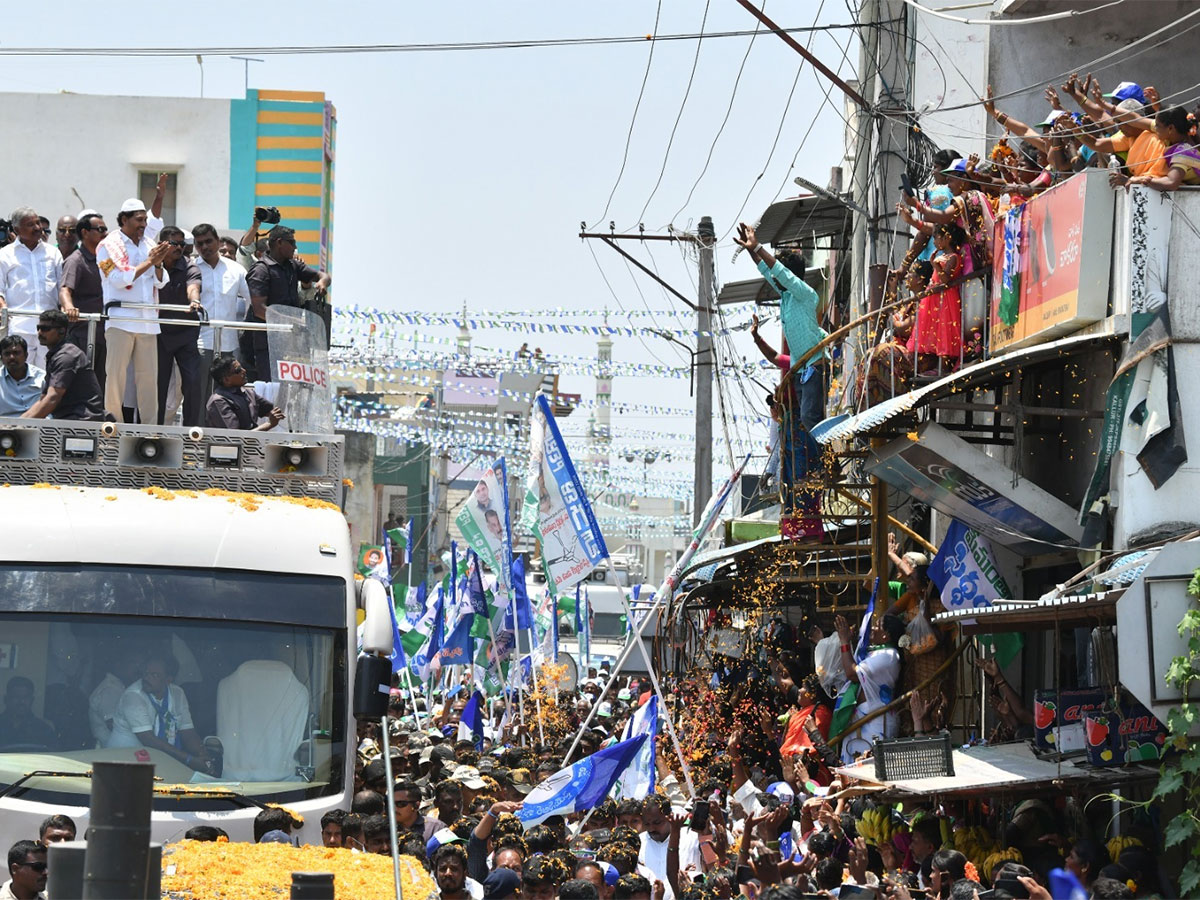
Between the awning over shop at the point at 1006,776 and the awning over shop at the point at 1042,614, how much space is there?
2.90 ft

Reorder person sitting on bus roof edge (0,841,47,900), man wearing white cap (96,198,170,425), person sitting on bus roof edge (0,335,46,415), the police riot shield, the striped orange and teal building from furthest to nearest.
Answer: the striped orange and teal building → man wearing white cap (96,198,170,425) → the police riot shield → person sitting on bus roof edge (0,335,46,415) → person sitting on bus roof edge (0,841,47,900)

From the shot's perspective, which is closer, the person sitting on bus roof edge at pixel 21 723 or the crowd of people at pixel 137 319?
the person sitting on bus roof edge at pixel 21 723

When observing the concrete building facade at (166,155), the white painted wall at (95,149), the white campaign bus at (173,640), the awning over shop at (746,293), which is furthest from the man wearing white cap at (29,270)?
the white painted wall at (95,149)

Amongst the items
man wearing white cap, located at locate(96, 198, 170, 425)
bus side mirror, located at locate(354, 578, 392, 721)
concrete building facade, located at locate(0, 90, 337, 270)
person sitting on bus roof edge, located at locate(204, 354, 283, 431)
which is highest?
concrete building facade, located at locate(0, 90, 337, 270)

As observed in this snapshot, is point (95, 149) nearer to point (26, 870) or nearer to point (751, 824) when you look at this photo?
point (751, 824)

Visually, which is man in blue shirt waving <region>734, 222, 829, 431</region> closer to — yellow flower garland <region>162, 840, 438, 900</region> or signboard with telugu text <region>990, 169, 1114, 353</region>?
signboard with telugu text <region>990, 169, 1114, 353</region>

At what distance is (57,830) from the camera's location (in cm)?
841

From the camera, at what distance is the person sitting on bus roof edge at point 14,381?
11.6 meters

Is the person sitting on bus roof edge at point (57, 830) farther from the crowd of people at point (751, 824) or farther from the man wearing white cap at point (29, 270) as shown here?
the man wearing white cap at point (29, 270)

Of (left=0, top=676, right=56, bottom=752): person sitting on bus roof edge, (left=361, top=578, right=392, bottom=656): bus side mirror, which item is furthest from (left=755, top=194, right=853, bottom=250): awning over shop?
(left=0, top=676, right=56, bottom=752): person sitting on bus roof edge

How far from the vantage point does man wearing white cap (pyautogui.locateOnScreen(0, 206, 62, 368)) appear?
14367 millimetres

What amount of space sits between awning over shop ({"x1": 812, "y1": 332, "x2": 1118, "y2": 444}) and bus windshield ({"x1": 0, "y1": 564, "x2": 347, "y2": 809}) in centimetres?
468

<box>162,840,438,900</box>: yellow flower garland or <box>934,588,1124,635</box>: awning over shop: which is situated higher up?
<box>934,588,1124,635</box>: awning over shop

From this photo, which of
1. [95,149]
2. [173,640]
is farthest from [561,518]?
[95,149]
